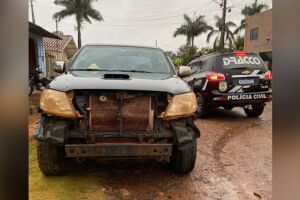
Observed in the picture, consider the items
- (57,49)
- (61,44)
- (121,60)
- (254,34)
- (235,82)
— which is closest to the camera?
(121,60)

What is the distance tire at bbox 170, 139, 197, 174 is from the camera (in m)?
3.54

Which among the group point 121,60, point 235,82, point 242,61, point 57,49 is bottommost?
point 235,82

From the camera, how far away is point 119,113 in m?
3.20

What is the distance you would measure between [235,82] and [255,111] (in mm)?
1428

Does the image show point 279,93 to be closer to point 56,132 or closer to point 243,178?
point 56,132

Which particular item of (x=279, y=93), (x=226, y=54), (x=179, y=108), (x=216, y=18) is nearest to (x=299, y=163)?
(x=279, y=93)

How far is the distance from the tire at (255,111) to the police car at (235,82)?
0.77 metres

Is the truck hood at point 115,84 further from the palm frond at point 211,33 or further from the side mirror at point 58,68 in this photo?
the palm frond at point 211,33

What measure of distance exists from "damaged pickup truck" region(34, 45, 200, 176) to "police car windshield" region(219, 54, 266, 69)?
13.2 ft

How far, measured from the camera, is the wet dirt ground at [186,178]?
3.33 meters

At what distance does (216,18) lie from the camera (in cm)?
3650

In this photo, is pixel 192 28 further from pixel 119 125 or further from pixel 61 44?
pixel 119 125

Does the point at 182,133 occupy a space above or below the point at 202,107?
above

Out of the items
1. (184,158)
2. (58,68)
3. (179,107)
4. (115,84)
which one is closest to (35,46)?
(58,68)
